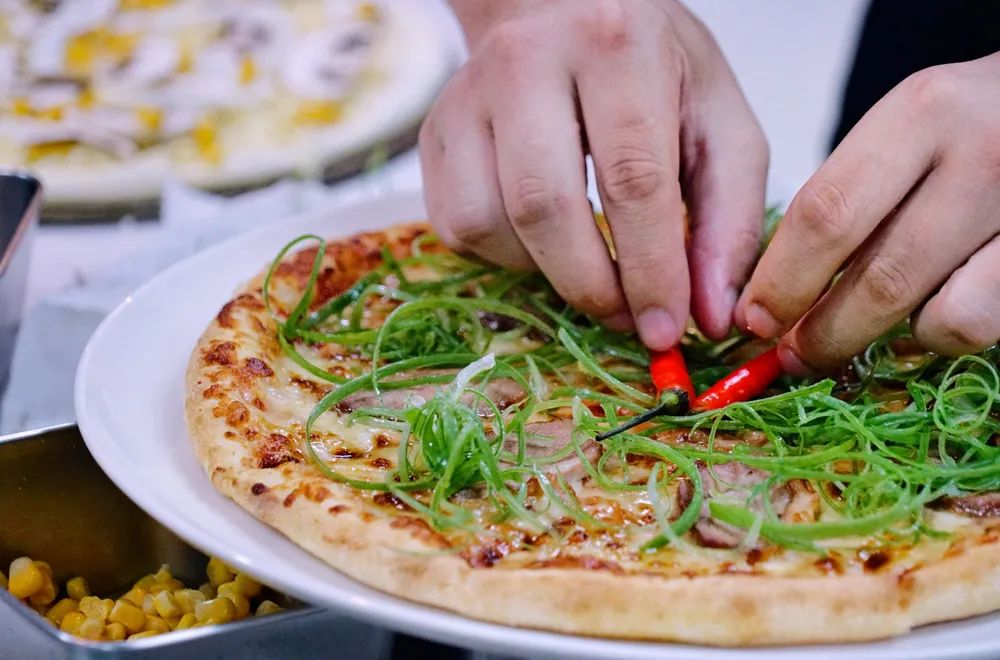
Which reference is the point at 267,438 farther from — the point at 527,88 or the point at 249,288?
the point at 527,88

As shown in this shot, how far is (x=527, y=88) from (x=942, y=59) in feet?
9.10

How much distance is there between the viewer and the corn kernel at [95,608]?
2520 millimetres

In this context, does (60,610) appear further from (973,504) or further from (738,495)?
(973,504)

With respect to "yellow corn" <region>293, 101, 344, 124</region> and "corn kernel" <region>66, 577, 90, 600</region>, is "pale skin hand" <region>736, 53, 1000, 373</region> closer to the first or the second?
"corn kernel" <region>66, 577, 90, 600</region>

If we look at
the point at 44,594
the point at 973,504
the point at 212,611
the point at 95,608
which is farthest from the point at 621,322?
the point at 44,594

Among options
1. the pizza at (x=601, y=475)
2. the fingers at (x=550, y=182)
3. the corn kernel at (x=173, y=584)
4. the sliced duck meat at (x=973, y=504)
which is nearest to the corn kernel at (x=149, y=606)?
the corn kernel at (x=173, y=584)

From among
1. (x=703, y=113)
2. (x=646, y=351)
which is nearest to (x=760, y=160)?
(x=703, y=113)

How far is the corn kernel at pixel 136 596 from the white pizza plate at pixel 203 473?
0.35 metres

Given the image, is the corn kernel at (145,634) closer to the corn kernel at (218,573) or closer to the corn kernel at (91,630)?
the corn kernel at (91,630)

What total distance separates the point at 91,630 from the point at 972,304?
6.78 feet

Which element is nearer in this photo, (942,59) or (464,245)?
(464,245)

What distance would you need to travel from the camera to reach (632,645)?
1948 mm

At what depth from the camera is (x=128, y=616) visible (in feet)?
8.23

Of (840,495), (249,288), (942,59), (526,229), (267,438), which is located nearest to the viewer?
(840,495)
